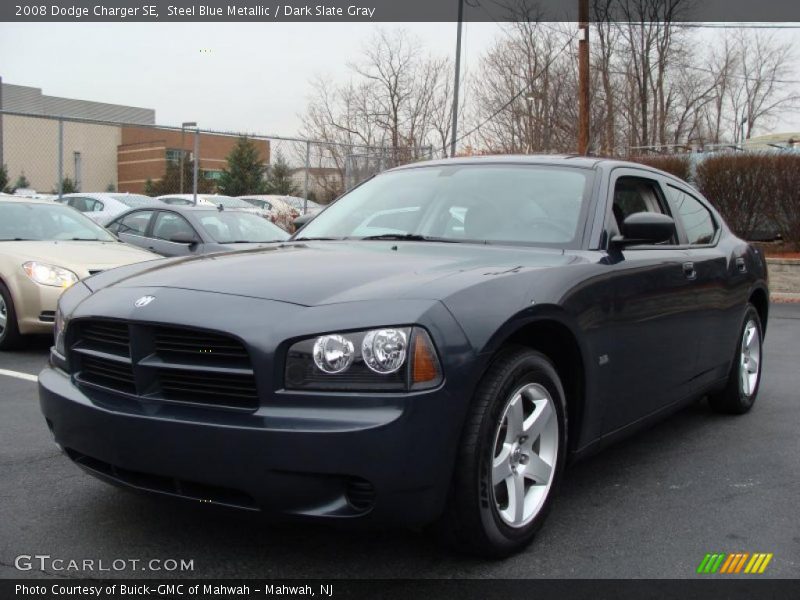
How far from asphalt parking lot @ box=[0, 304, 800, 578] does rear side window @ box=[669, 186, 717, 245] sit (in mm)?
1211

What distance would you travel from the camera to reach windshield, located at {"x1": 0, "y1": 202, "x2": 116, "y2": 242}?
27.1 ft

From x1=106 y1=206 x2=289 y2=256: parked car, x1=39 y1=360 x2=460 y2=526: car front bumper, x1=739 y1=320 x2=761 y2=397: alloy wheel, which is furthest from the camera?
x1=106 y1=206 x2=289 y2=256: parked car

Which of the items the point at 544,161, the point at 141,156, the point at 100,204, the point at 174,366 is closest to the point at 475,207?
the point at 544,161

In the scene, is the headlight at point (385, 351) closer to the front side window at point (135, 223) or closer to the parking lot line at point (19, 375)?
the parking lot line at point (19, 375)

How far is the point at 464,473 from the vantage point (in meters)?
2.77

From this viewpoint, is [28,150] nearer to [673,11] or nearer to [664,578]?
[673,11]

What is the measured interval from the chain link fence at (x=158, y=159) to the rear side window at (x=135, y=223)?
3.32 meters

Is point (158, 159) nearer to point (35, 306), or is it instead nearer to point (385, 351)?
point (35, 306)

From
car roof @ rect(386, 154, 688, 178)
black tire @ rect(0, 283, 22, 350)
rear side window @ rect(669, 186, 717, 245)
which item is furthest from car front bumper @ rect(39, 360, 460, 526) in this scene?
black tire @ rect(0, 283, 22, 350)

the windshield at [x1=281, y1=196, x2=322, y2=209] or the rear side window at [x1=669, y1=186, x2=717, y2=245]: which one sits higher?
the windshield at [x1=281, y1=196, x2=322, y2=209]

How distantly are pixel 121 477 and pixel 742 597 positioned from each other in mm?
2106

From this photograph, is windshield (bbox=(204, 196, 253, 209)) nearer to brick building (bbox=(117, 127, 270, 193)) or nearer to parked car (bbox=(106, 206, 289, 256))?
parked car (bbox=(106, 206, 289, 256))

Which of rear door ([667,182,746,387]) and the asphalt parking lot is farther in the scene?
rear door ([667,182,746,387])

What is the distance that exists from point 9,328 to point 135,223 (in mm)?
3905
